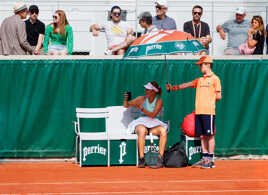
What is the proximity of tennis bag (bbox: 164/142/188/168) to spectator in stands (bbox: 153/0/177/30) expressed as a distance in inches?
112

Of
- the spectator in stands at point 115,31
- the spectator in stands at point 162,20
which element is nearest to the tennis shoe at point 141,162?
the spectator in stands at point 115,31

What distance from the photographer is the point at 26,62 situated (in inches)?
549

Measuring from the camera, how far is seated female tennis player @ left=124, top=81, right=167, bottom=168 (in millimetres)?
13055

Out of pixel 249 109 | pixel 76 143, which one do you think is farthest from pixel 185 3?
pixel 76 143

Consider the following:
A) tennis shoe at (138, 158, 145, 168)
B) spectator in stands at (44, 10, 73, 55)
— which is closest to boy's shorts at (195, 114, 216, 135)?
tennis shoe at (138, 158, 145, 168)

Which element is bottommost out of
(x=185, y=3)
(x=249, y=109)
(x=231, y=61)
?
(x=249, y=109)

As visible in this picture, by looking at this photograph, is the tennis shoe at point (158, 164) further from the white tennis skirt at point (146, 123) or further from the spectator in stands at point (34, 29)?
the spectator in stands at point (34, 29)

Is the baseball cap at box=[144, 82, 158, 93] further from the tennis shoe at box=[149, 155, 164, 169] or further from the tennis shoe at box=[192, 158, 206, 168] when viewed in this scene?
the tennis shoe at box=[192, 158, 206, 168]

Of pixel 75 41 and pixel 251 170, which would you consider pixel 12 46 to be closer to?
pixel 75 41

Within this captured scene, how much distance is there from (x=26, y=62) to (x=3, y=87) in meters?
0.66

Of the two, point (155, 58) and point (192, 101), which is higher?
point (155, 58)

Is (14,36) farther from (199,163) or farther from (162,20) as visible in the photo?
(199,163)

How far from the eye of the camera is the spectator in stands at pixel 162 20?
48.0ft

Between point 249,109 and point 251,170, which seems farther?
point 249,109
